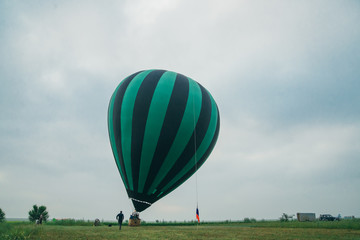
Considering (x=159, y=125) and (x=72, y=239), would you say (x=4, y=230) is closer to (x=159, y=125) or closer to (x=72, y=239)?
(x=72, y=239)

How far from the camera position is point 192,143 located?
17969 mm

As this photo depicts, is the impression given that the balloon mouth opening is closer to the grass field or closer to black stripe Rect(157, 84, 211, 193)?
black stripe Rect(157, 84, 211, 193)

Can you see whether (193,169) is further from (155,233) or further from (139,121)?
(155,233)

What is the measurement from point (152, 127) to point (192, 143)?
3.23m

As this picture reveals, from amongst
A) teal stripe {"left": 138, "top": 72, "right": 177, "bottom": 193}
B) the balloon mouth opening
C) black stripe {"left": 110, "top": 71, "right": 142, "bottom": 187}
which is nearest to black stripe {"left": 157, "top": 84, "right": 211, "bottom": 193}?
the balloon mouth opening

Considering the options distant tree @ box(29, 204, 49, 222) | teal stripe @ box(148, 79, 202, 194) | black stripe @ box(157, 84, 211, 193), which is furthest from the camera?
distant tree @ box(29, 204, 49, 222)

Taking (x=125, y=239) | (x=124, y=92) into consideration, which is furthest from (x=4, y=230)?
(x=124, y=92)

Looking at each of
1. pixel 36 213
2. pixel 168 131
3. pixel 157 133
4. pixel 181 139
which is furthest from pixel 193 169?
pixel 36 213

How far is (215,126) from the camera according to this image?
20.4m

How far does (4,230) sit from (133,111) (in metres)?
11.4

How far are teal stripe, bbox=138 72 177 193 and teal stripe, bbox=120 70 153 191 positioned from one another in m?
1.07

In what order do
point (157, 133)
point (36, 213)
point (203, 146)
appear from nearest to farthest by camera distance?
point (157, 133) → point (203, 146) → point (36, 213)

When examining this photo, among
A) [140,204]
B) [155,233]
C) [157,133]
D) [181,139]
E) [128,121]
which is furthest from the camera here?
[128,121]

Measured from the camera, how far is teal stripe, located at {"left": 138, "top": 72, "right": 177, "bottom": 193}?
1688 cm
